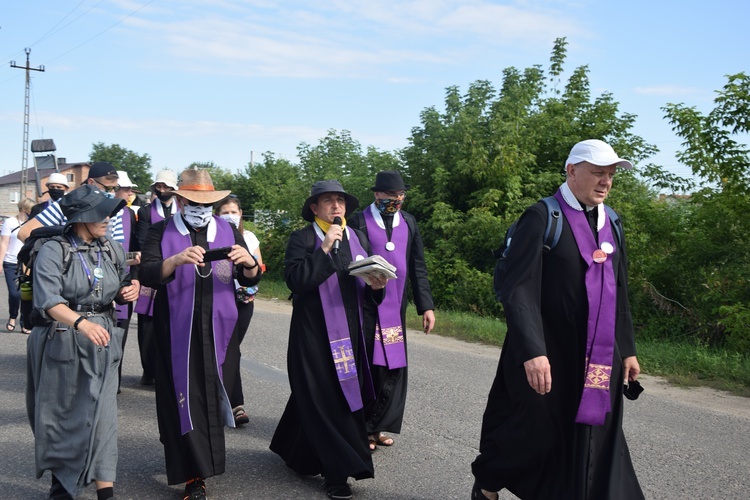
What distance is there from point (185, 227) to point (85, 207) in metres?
0.64

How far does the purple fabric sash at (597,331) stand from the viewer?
378 centimetres

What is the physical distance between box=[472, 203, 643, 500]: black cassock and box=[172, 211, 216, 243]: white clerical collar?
6.89 feet

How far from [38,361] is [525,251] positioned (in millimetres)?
3003

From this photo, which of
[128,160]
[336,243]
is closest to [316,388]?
[336,243]

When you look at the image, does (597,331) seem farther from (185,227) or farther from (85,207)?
(85,207)

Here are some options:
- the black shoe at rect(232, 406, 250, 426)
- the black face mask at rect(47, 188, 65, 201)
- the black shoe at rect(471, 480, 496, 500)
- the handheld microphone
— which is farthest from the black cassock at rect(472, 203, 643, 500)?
the black face mask at rect(47, 188, 65, 201)

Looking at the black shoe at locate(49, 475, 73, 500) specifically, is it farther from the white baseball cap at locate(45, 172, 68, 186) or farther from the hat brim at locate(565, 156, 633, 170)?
the white baseball cap at locate(45, 172, 68, 186)

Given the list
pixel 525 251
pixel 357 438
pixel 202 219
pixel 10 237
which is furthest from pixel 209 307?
pixel 10 237

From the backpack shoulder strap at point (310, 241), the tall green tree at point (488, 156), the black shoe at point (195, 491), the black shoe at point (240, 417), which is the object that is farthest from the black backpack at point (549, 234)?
the tall green tree at point (488, 156)

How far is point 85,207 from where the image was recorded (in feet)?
15.4

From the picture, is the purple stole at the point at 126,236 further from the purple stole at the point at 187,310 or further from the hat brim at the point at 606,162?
the hat brim at the point at 606,162

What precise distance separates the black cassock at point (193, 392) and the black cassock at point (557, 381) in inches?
73.1

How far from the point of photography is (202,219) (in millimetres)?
5012

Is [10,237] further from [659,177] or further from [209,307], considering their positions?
[659,177]
